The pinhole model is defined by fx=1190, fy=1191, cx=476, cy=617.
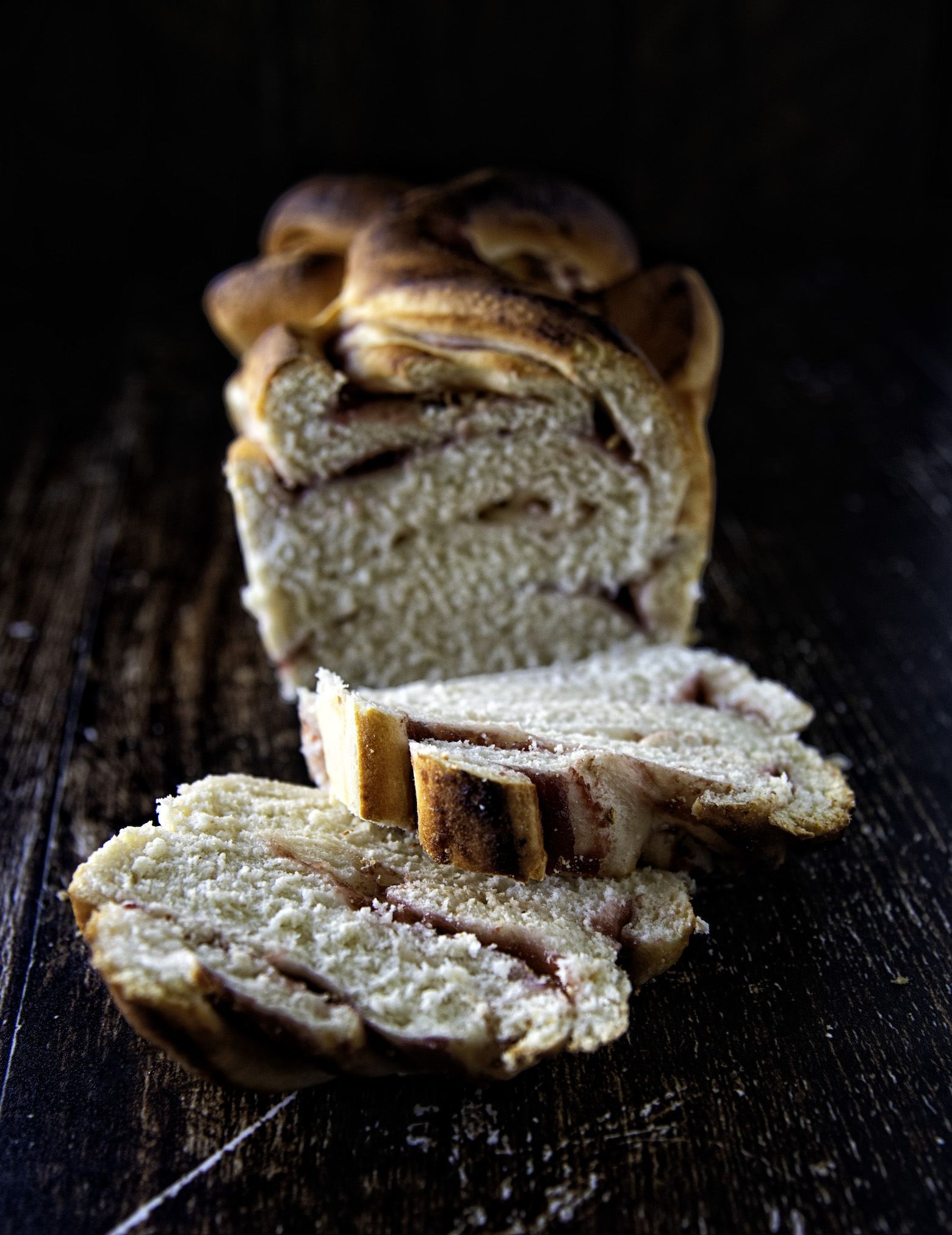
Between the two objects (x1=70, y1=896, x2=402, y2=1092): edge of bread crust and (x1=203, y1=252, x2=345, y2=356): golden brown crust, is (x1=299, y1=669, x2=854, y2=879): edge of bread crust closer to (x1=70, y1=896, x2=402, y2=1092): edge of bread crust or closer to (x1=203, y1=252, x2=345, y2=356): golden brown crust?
(x1=70, y1=896, x2=402, y2=1092): edge of bread crust

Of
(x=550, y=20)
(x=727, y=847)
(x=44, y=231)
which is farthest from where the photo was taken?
(x=44, y=231)

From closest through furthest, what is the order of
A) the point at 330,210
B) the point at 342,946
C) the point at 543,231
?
the point at 342,946 < the point at 543,231 < the point at 330,210

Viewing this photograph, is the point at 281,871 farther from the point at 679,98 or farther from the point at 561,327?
the point at 679,98

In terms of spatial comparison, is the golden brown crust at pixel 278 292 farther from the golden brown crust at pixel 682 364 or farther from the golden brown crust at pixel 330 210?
the golden brown crust at pixel 682 364

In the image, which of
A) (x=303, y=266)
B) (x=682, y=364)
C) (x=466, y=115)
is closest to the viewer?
(x=682, y=364)

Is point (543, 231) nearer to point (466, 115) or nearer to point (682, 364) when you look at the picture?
point (682, 364)

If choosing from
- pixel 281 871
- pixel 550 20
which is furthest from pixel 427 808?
pixel 550 20

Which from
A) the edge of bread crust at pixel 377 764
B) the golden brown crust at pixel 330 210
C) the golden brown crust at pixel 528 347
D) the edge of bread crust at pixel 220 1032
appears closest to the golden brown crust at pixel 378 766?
the edge of bread crust at pixel 377 764

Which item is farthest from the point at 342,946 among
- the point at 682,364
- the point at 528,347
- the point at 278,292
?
the point at 278,292
